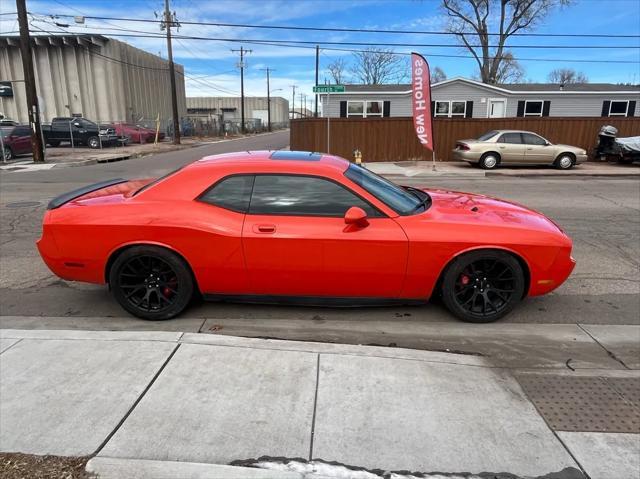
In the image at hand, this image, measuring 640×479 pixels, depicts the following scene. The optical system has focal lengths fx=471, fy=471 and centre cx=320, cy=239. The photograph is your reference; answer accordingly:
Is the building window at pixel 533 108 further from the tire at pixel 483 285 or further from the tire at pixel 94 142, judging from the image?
the tire at pixel 483 285

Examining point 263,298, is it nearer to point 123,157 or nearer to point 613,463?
point 613,463

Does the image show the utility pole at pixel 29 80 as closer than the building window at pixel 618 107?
Yes

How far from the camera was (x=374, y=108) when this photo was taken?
27141mm

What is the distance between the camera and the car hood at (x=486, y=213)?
4.01 meters

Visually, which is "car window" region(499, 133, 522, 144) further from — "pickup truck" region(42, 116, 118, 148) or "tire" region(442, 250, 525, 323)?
"pickup truck" region(42, 116, 118, 148)

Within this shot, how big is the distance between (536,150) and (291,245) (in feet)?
53.0

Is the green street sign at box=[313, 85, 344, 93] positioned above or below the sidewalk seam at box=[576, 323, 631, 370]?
above

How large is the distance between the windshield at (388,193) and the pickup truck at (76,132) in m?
28.3

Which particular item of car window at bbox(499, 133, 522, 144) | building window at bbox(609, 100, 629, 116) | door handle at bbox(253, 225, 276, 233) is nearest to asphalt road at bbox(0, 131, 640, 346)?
door handle at bbox(253, 225, 276, 233)

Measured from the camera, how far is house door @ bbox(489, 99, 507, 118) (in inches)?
1079

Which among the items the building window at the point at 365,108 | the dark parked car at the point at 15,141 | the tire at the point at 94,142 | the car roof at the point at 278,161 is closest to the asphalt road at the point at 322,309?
the car roof at the point at 278,161

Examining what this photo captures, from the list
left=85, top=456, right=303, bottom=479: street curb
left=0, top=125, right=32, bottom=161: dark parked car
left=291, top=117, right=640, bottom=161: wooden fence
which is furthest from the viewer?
left=0, top=125, right=32, bottom=161: dark parked car

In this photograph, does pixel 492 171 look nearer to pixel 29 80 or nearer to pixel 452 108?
pixel 452 108

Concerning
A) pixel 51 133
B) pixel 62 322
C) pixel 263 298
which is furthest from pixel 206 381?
pixel 51 133
